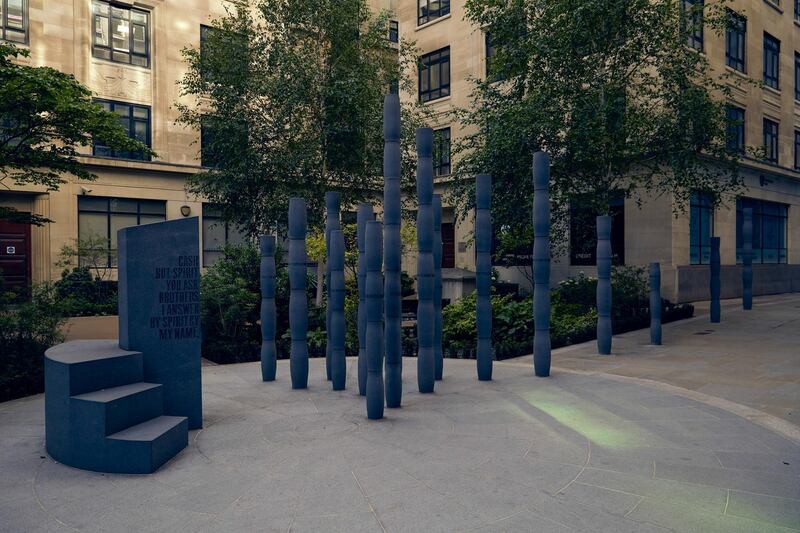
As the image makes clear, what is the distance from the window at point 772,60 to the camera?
3394 centimetres

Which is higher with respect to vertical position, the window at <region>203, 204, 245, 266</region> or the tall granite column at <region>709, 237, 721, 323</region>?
the window at <region>203, 204, 245, 266</region>

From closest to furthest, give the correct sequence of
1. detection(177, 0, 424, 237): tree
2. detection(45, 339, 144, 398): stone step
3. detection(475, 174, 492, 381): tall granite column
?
1. detection(45, 339, 144, 398): stone step
2. detection(475, 174, 492, 381): tall granite column
3. detection(177, 0, 424, 237): tree

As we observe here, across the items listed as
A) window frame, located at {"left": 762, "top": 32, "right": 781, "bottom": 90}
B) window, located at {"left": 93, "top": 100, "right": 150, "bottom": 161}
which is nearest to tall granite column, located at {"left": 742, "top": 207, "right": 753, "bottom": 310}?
window frame, located at {"left": 762, "top": 32, "right": 781, "bottom": 90}

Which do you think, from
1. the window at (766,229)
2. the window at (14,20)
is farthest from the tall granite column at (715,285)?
the window at (14,20)

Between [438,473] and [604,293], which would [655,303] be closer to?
[604,293]

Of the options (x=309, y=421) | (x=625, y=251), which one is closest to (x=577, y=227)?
(x=625, y=251)

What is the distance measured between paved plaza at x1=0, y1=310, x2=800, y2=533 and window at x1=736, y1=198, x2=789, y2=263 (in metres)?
26.4

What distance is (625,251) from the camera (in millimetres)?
27328

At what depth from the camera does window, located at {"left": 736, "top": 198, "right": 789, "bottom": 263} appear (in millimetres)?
31641

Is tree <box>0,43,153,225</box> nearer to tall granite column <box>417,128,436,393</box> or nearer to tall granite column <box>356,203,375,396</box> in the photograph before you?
tall granite column <box>356,203,375,396</box>

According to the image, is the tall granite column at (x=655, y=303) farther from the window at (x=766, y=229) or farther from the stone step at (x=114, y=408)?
the window at (x=766, y=229)

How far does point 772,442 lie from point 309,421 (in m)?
6.12

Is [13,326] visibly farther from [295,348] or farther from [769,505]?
[769,505]

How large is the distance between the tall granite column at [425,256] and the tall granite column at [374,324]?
4.15ft
